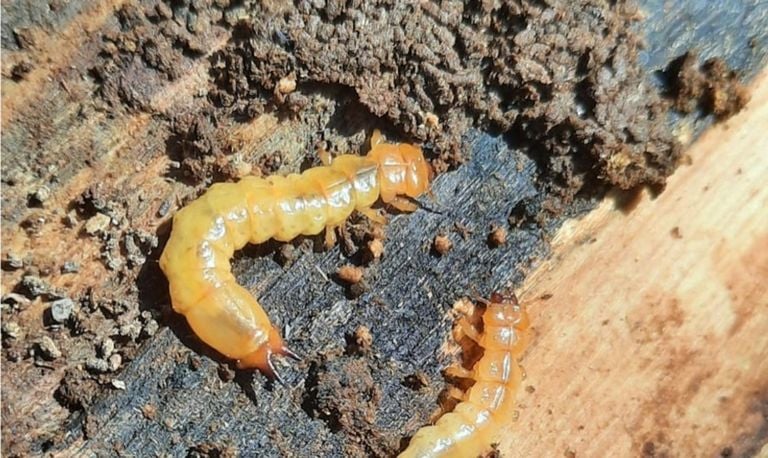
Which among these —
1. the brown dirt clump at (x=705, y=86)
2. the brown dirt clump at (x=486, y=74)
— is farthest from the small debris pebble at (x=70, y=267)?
the brown dirt clump at (x=705, y=86)

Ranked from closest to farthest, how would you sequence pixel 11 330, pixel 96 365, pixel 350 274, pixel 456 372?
pixel 11 330 → pixel 96 365 → pixel 350 274 → pixel 456 372

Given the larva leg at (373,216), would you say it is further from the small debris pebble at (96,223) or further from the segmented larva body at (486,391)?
the small debris pebble at (96,223)

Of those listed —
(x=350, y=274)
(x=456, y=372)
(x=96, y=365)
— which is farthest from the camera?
(x=456, y=372)

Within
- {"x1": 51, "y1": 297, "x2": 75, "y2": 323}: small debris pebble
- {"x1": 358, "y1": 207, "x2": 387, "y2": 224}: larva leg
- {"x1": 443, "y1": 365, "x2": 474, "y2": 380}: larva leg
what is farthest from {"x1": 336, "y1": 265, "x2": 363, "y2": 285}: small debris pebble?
{"x1": 51, "y1": 297, "x2": 75, "y2": 323}: small debris pebble

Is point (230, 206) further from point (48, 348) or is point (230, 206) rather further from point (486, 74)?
point (486, 74)

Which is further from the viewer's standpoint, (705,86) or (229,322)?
(705,86)

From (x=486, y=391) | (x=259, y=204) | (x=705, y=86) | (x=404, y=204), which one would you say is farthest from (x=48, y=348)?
(x=705, y=86)

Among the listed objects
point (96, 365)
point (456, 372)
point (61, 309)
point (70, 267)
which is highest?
point (456, 372)

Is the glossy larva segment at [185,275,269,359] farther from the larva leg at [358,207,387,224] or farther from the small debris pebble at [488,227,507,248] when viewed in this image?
the small debris pebble at [488,227,507,248]

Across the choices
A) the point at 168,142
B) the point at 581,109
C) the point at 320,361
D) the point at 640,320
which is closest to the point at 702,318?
the point at 640,320
